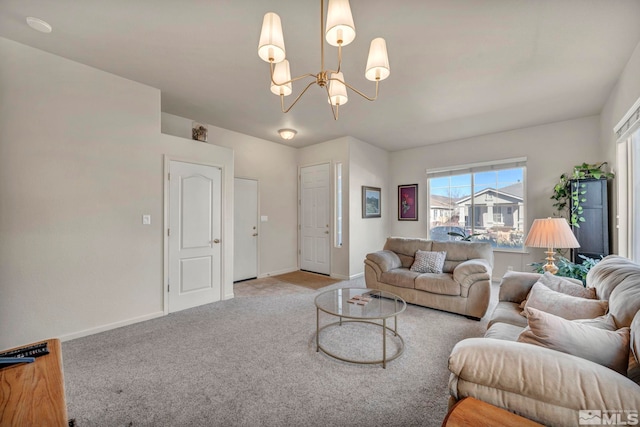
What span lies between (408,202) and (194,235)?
4442mm

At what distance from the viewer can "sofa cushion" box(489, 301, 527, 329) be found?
2.00 m

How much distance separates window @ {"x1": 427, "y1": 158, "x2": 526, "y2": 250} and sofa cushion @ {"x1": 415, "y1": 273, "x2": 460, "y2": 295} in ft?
6.82

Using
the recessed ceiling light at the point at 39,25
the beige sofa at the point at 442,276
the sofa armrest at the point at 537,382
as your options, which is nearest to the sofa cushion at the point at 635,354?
the sofa armrest at the point at 537,382

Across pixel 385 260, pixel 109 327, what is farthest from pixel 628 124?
pixel 109 327

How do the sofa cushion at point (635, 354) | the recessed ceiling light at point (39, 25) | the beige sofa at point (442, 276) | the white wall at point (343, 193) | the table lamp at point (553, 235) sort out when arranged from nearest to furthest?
the sofa cushion at point (635, 354)
the recessed ceiling light at point (39, 25)
the table lamp at point (553, 235)
the beige sofa at point (442, 276)
the white wall at point (343, 193)

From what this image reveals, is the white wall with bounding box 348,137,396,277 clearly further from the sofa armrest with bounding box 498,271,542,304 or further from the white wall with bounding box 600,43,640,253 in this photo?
the white wall with bounding box 600,43,640,253

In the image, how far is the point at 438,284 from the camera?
3.34m

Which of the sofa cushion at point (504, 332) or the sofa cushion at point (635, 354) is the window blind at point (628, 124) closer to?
the sofa cushion at point (504, 332)

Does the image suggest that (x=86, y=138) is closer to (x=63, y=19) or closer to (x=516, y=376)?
(x=63, y=19)

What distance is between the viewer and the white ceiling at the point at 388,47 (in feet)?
6.57

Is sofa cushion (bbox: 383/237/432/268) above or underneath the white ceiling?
underneath

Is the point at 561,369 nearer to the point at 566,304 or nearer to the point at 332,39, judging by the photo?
the point at 566,304

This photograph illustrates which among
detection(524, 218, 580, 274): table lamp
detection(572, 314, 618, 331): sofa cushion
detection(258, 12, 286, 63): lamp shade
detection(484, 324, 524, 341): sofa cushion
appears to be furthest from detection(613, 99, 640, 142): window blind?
detection(258, 12, 286, 63): lamp shade

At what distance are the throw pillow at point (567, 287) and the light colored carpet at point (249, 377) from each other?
94 centimetres
